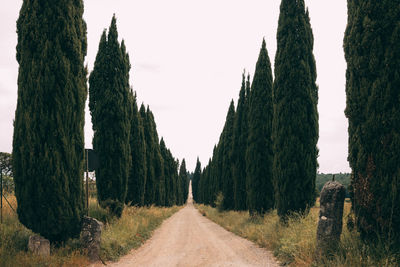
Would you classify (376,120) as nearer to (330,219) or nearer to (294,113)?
(330,219)

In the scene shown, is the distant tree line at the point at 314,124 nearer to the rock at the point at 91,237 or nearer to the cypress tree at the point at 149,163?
the cypress tree at the point at 149,163

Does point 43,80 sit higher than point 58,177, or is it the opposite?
point 43,80

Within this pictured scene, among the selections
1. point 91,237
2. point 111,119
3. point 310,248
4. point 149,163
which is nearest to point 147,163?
point 149,163

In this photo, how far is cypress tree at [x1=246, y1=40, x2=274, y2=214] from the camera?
15828mm

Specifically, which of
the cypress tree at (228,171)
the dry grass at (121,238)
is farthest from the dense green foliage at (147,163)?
the cypress tree at (228,171)

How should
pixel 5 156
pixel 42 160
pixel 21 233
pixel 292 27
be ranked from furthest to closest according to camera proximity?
pixel 5 156 < pixel 292 27 < pixel 21 233 < pixel 42 160

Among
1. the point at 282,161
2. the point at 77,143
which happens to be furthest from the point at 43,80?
the point at 282,161

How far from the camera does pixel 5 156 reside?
3103 centimetres

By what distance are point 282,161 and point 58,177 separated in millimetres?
8581

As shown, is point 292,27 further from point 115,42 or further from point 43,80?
point 43,80

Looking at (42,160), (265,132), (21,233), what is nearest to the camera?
(42,160)

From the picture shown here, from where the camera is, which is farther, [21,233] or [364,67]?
Answer: [21,233]

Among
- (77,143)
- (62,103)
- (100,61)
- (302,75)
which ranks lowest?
(77,143)

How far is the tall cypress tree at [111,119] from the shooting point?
43.9 ft
